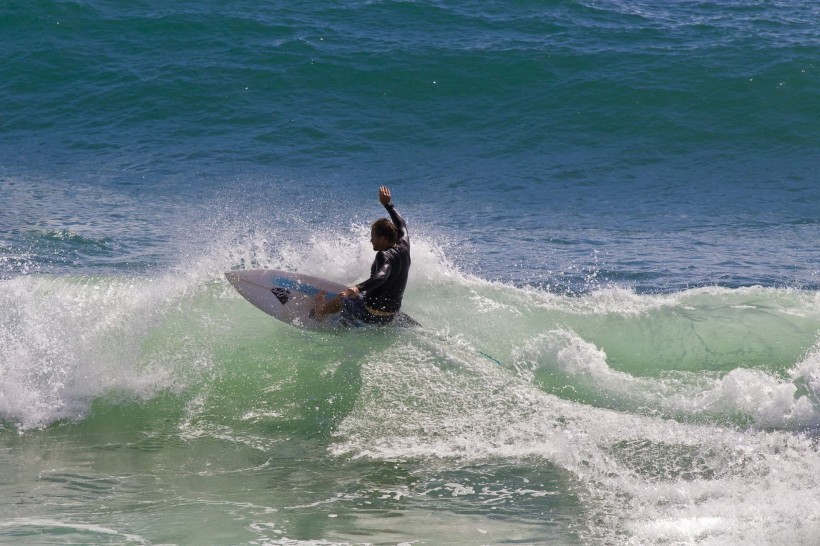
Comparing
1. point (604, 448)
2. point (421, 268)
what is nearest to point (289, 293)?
point (421, 268)

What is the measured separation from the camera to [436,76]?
17.2 m

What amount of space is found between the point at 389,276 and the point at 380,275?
0.13 m

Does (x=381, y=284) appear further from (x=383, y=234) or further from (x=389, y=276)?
(x=383, y=234)

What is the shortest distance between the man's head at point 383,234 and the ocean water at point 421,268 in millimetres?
856

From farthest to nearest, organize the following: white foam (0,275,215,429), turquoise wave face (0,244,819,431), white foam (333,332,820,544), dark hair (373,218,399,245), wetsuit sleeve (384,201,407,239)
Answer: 1. wetsuit sleeve (384,201,407,239)
2. dark hair (373,218,399,245)
3. turquoise wave face (0,244,819,431)
4. white foam (0,275,215,429)
5. white foam (333,332,820,544)

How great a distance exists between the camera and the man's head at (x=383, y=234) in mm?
7531

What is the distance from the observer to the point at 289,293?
27.6ft

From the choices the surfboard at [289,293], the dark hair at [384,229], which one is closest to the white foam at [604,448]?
the surfboard at [289,293]

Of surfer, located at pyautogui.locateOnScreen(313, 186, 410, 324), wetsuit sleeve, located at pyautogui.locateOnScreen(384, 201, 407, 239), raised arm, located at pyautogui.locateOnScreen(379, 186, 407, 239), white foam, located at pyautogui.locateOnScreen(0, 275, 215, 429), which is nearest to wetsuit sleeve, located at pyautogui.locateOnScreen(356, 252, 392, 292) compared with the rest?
surfer, located at pyautogui.locateOnScreen(313, 186, 410, 324)

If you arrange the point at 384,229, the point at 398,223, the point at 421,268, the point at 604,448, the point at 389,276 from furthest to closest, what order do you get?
the point at 421,268 < the point at 398,223 < the point at 389,276 < the point at 384,229 < the point at 604,448

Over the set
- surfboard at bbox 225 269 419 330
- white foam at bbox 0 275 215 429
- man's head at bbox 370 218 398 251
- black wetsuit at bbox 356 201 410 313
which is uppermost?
man's head at bbox 370 218 398 251

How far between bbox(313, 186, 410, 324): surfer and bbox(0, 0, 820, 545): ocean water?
252 millimetres

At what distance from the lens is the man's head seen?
7.53m

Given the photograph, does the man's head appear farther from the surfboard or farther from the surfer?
the surfboard
